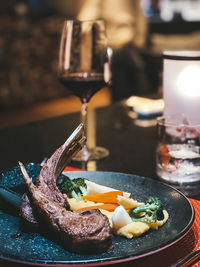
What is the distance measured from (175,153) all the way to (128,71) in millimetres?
3176

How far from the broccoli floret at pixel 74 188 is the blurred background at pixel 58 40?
10.3ft

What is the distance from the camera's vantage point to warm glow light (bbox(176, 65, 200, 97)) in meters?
1.25

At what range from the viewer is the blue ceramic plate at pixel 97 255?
59 cm

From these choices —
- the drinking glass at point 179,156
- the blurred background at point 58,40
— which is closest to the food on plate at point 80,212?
the drinking glass at point 179,156

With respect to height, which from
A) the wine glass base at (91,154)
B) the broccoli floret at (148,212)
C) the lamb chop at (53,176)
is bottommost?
the wine glass base at (91,154)

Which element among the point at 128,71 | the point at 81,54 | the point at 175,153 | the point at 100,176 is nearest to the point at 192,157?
the point at 175,153

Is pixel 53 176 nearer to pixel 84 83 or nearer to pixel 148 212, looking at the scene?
pixel 148 212

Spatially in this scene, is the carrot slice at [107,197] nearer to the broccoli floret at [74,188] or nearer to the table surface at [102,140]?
the broccoli floret at [74,188]

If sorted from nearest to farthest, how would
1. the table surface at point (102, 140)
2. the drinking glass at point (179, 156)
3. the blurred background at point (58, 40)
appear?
the drinking glass at point (179, 156) < the table surface at point (102, 140) < the blurred background at point (58, 40)

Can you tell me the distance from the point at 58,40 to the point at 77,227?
20.0ft

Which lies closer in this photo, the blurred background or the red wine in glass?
the red wine in glass

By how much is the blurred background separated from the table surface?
2.26 meters

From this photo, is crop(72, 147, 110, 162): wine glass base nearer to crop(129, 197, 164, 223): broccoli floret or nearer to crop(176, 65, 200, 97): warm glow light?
crop(176, 65, 200, 97): warm glow light

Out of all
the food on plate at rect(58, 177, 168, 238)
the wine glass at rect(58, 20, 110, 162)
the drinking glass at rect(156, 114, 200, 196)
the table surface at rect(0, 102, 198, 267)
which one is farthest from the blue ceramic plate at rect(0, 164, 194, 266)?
the wine glass at rect(58, 20, 110, 162)
